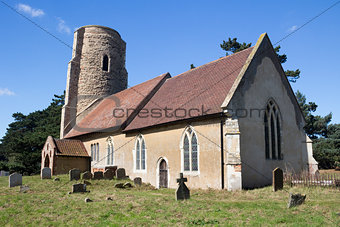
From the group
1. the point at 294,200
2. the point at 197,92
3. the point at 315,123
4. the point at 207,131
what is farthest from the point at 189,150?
the point at 315,123

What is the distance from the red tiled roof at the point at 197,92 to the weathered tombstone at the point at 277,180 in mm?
Result: 4023

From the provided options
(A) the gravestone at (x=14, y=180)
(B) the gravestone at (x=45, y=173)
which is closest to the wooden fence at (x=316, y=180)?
(A) the gravestone at (x=14, y=180)

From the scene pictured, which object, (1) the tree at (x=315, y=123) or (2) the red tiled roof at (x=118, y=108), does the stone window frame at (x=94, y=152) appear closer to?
(2) the red tiled roof at (x=118, y=108)

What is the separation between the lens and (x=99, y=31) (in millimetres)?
34938

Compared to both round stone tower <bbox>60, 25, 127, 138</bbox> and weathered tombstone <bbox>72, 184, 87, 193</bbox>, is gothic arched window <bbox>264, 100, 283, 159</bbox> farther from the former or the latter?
round stone tower <bbox>60, 25, 127, 138</bbox>

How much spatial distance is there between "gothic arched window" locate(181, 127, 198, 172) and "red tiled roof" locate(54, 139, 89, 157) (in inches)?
498

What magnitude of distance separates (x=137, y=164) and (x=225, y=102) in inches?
348

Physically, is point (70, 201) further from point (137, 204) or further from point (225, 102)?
point (225, 102)

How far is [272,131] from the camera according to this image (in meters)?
17.3

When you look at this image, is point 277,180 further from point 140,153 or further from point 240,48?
point 240,48

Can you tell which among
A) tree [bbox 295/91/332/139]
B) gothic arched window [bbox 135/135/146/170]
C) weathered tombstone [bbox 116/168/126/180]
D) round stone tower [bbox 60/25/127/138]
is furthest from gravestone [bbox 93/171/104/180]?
tree [bbox 295/91/332/139]

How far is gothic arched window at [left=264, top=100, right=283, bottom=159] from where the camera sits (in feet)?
54.9

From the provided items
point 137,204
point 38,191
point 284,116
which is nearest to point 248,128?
point 284,116

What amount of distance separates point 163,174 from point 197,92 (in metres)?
5.63
